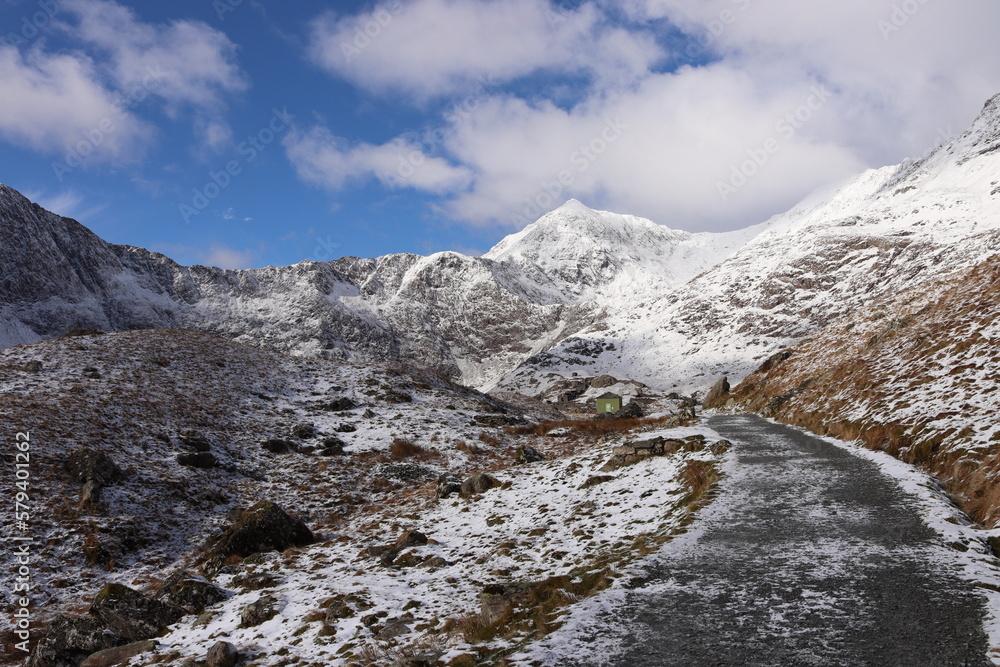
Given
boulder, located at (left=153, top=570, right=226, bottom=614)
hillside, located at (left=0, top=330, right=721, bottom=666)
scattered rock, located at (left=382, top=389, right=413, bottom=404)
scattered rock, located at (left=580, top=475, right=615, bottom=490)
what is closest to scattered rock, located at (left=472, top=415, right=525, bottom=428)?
hillside, located at (left=0, top=330, right=721, bottom=666)

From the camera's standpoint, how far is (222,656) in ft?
28.2

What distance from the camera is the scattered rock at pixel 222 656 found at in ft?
28.0

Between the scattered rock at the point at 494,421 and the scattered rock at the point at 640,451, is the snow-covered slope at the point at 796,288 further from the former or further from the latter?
the scattered rock at the point at 640,451

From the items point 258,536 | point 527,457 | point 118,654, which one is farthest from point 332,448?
point 118,654

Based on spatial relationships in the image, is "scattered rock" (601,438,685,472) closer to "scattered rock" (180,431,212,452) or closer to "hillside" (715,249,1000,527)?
"hillside" (715,249,1000,527)

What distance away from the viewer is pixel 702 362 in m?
147

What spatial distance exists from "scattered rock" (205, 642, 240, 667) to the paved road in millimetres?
5717

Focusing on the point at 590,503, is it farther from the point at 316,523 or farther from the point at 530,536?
the point at 316,523

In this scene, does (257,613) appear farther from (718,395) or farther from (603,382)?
(603,382)

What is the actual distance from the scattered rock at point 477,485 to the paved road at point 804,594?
27.7 feet

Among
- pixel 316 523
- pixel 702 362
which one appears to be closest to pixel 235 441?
pixel 316 523

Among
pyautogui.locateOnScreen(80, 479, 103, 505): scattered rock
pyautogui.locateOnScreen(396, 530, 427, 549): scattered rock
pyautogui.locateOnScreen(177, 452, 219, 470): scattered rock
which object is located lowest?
pyautogui.locateOnScreen(396, 530, 427, 549): scattered rock

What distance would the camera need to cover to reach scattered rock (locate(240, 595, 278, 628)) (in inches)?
399

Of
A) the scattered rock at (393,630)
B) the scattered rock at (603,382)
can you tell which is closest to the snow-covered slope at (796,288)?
the scattered rock at (603,382)
